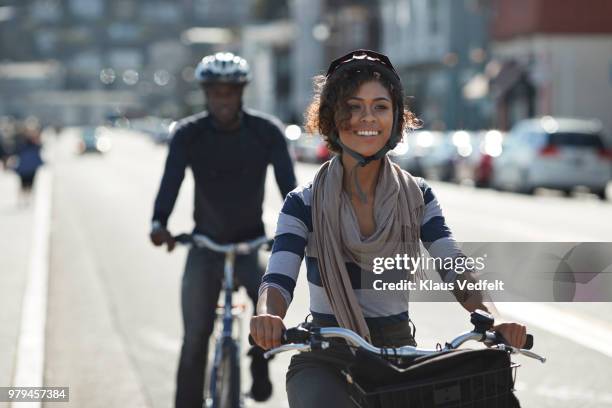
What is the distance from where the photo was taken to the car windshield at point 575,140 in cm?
2794

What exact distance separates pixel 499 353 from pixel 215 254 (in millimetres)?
3042

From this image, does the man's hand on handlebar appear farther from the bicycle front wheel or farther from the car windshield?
the car windshield

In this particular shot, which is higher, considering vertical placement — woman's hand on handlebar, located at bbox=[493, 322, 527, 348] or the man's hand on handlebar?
the man's hand on handlebar

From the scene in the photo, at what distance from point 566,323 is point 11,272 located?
6.43 metres

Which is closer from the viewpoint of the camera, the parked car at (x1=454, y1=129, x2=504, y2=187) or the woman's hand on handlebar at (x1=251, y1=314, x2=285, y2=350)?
the woman's hand on handlebar at (x1=251, y1=314, x2=285, y2=350)

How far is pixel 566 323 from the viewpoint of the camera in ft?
31.2

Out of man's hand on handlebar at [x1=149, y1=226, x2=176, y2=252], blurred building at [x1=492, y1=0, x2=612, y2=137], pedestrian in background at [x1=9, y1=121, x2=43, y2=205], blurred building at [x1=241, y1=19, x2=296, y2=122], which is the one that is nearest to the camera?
man's hand on handlebar at [x1=149, y1=226, x2=176, y2=252]

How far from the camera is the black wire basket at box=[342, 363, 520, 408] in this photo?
2912mm

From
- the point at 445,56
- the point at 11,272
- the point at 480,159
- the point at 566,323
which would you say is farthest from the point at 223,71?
the point at 445,56

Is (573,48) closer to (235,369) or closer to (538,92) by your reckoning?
(538,92)

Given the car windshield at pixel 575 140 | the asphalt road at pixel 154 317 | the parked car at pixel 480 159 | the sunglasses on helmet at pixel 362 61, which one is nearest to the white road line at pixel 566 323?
the asphalt road at pixel 154 317

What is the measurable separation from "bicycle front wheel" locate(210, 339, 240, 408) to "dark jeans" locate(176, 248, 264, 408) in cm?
20

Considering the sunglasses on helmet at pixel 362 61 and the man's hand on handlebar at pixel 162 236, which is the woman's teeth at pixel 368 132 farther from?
the man's hand on handlebar at pixel 162 236

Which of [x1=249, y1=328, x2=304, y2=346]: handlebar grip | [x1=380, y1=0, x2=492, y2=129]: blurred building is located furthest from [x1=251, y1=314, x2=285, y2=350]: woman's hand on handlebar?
[x1=380, y1=0, x2=492, y2=129]: blurred building
